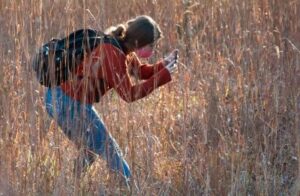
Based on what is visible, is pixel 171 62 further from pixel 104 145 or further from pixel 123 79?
pixel 104 145

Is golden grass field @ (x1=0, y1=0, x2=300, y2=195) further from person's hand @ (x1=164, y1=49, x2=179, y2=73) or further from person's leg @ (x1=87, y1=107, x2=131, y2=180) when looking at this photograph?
person's hand @ (x1=164, y1=49, x2=179, y2=73)

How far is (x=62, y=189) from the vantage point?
3.87m

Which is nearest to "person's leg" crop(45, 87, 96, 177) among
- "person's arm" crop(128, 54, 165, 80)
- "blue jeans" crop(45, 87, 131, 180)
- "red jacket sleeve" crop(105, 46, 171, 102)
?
"blue jeans" crop(45, 87, 131, 180)

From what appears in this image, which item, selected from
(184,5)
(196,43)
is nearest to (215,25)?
(196,43)

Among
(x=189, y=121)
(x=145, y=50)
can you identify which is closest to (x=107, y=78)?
(x=145, y=50)

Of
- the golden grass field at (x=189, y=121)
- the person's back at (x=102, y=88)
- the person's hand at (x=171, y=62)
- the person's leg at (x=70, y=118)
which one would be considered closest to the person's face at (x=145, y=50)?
the person's back at (x=102, y=88)

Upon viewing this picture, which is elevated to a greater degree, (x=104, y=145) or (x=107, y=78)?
(x=107, y=78)

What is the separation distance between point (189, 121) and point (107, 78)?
1.66 feet

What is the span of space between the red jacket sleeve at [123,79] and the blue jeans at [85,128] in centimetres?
18

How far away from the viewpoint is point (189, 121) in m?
4.38

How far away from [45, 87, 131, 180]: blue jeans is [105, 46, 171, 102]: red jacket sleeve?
0.18 metres

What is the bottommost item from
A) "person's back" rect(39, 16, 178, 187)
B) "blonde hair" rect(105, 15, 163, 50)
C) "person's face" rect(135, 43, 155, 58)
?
"person's back" rect(39, 16, 178, 187)

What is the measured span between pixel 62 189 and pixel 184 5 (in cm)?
289

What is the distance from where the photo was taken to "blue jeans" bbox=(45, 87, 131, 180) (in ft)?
13.0
